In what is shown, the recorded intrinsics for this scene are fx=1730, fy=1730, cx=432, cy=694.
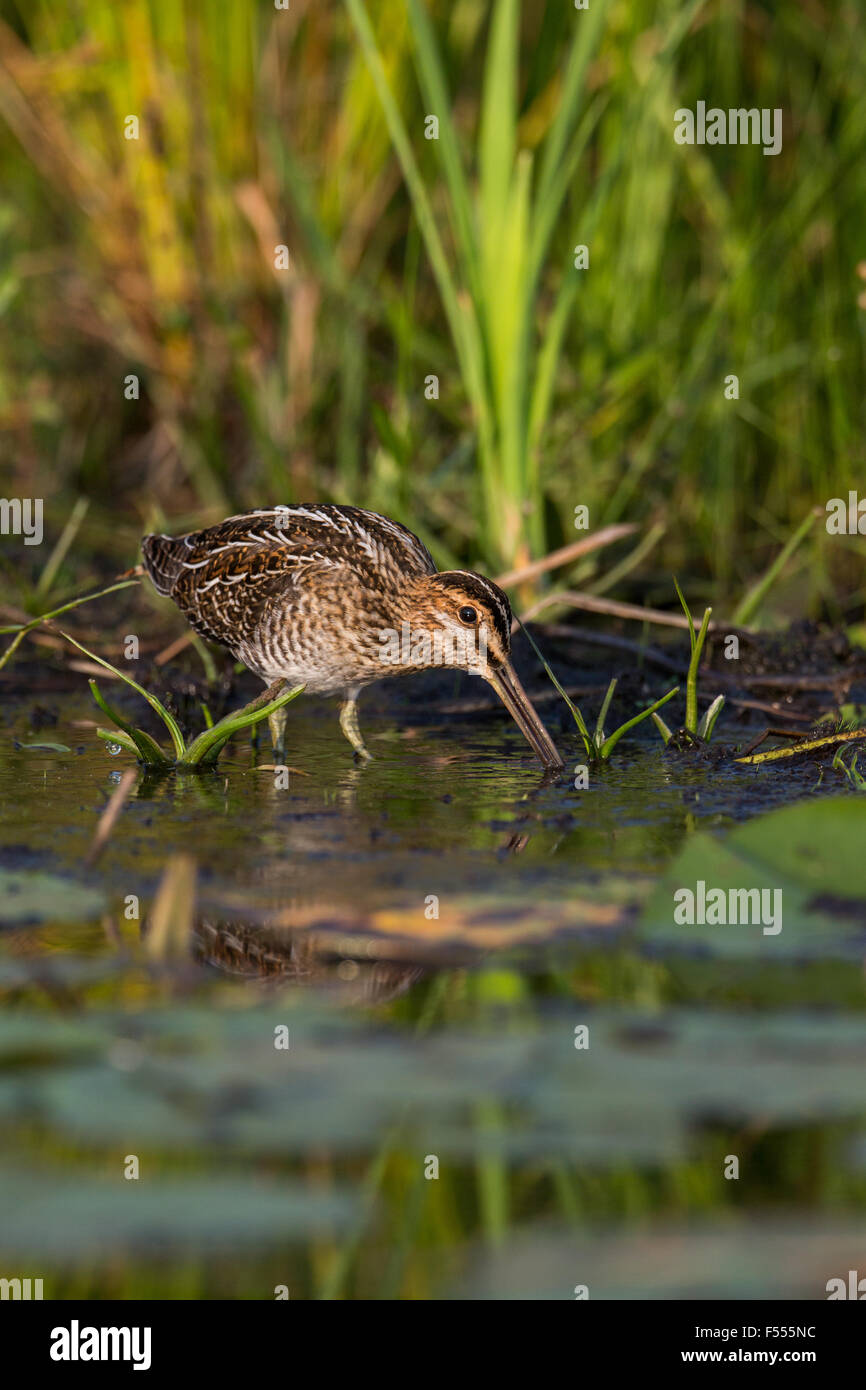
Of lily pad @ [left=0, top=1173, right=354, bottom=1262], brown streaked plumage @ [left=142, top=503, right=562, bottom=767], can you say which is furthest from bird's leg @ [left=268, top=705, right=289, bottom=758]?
lily pad @ [left=0, top=1173, right=354, bottom=1262]

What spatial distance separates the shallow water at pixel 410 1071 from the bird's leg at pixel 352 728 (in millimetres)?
915

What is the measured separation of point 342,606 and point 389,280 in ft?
11.7

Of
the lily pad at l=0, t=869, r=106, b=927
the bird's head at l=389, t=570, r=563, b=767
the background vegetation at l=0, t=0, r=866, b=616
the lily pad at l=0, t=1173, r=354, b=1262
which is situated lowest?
the lily pad at l=0, t=1173, r=354, b=1262

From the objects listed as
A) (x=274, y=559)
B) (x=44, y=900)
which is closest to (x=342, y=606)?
(x=274, y=559)

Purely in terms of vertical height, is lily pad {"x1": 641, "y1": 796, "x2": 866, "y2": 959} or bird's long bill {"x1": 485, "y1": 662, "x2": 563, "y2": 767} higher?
bird's long bill {"x1": 485, "y1": 662, "x2": 563, "y2": 767}

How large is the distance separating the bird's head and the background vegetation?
1360mm

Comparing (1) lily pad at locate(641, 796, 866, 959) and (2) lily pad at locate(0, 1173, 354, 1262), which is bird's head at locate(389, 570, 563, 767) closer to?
(1) lily pad at locate(641, 796, 866, 959)

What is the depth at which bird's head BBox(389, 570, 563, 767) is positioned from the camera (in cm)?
550

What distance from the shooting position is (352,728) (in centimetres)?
586

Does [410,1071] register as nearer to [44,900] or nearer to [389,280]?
[44,900]

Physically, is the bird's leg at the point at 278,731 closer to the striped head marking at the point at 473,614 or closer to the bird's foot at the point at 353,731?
the bird's foot at the point at 353,731

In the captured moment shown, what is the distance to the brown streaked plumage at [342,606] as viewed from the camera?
220 inches

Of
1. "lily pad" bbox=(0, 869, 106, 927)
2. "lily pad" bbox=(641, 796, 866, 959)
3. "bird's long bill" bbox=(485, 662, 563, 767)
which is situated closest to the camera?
"lily pad" bbox=(641, 796, 866, 959)
